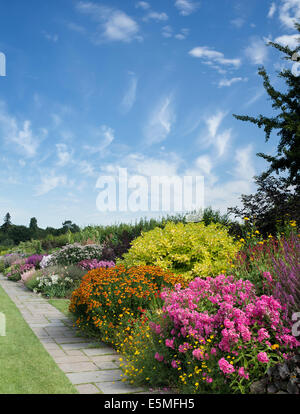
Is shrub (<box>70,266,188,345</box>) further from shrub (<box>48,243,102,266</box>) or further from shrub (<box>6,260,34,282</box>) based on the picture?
shrub (<box>6,260,34,282</box>)

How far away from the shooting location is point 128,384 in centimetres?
391

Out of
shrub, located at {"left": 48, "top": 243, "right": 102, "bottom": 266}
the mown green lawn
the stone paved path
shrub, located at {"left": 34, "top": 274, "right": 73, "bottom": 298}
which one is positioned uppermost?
shrub, located at {"left": 48, "top": 243, "right": 102, "bottom": 266}

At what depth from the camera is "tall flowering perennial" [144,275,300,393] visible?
3.38 metres

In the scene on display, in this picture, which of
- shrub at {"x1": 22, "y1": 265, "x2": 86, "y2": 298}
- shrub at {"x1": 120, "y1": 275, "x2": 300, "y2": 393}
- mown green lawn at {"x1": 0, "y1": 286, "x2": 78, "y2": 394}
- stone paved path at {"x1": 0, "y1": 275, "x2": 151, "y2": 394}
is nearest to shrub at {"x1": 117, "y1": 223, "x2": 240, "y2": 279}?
stone paved path at {"x1": 0, "y1": 275, "x2": 151, "y2": 394}

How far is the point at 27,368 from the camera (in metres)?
4.28

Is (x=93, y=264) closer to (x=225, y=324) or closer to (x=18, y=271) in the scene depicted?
(x=18, y=271)

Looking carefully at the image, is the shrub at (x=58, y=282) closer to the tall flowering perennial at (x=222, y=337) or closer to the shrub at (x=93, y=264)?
the shrub at (x=93, y=264)

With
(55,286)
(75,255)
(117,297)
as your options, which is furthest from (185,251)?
(75,255)

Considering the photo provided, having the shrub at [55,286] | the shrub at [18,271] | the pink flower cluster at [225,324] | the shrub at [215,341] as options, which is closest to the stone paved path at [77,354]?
the shrub at [215,341]

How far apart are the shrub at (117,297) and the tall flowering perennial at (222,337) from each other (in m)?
1.35

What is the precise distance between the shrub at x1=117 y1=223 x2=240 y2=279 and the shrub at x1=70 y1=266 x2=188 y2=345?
2.60ft
